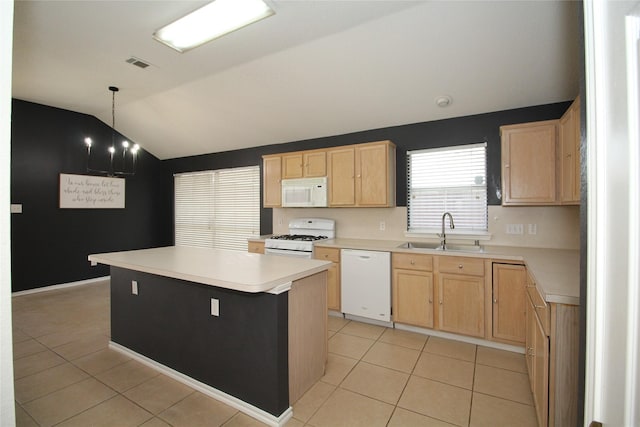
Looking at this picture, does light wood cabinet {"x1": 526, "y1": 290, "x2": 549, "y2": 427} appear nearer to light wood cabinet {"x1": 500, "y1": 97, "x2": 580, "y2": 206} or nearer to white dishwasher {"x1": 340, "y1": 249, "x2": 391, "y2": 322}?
light wood cabinet {"x1": 500, "y1": 97, "x2": 580, "y2": 206}

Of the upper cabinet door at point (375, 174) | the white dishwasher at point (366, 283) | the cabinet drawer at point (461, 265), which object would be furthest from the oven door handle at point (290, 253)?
the cabinet drawer at point (461, 265)

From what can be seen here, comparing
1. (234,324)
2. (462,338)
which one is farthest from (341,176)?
(234,324)

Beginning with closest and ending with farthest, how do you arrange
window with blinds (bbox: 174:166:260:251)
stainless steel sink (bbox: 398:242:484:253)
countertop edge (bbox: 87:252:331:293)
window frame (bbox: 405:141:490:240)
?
countertop edge (bbox: 87:252:331:293), stainless steel sink (bbox: 398:242:484:253), window frame (bbox: 405:141:490:240), window with blinds (bbox: 174:166:260:251)

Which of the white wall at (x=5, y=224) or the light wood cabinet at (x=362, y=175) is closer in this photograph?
the white wall at (x=5, y=224)

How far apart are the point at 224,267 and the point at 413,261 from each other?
79.1 inches

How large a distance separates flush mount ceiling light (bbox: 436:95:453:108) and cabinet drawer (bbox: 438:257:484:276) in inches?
69.6

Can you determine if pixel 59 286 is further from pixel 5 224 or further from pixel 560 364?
pixel 560 364

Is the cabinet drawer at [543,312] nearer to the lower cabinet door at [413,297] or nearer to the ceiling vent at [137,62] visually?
the lower cabinet door at [413,297]

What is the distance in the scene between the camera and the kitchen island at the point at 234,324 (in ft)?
6.29

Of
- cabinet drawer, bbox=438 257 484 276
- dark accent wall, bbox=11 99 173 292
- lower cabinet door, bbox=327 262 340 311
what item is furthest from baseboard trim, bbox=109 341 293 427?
dark accent wall, bbox=11 99 173 292

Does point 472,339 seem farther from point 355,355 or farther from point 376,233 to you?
point 376,233

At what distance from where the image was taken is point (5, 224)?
0.49m

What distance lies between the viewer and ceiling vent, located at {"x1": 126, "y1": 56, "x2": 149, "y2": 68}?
11.1 ft

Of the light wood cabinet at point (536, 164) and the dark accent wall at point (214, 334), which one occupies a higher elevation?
the light wood cabinet at point (536, 164)
